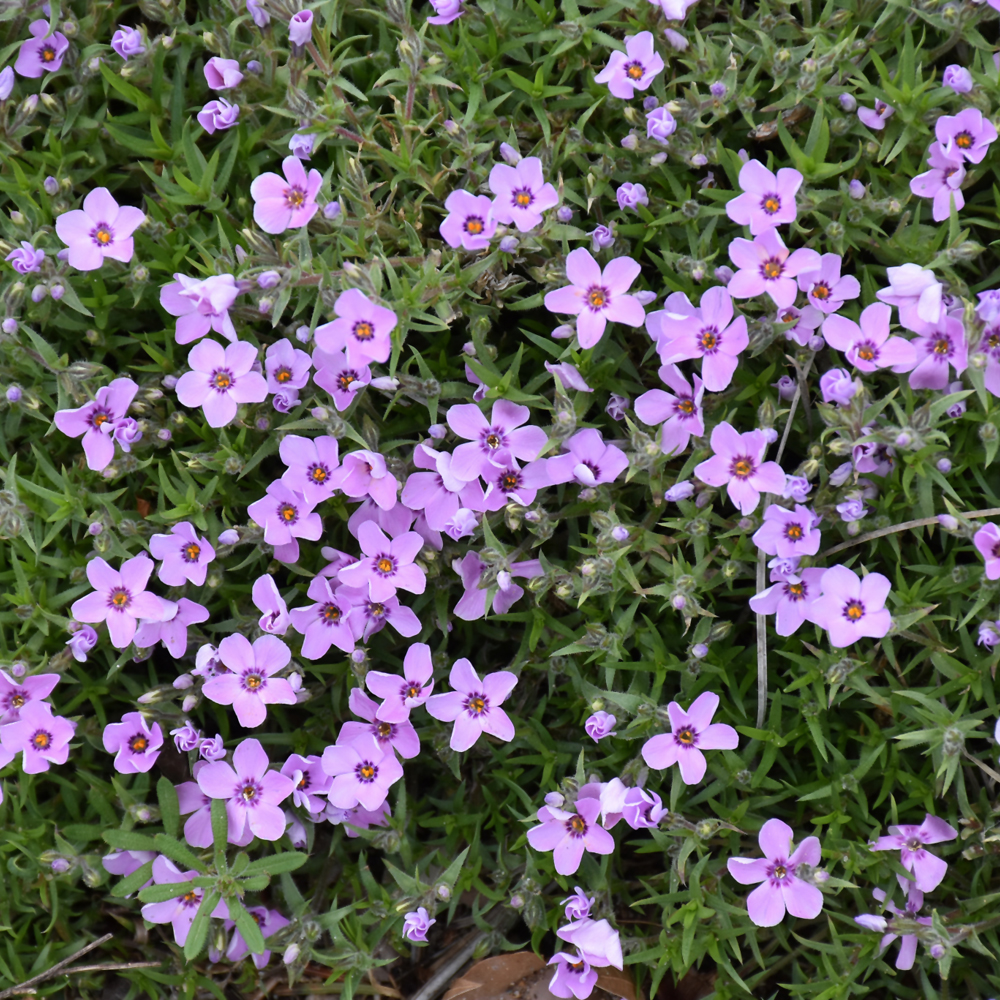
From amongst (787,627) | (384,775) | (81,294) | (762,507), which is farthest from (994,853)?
(81,294)

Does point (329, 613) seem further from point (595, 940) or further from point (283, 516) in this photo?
point (595, 940)

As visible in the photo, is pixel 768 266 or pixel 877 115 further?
pixel 877 115

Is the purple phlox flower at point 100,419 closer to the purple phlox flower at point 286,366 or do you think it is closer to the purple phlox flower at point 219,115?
the purple phlox flower at point 286,366

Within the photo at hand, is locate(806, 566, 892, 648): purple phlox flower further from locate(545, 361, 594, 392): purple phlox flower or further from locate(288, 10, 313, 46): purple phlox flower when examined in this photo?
locate(288, 10, 313, 46): purple phlox flower

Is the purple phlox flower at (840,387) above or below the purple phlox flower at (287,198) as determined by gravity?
below

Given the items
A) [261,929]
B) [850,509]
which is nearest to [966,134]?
[850,509]

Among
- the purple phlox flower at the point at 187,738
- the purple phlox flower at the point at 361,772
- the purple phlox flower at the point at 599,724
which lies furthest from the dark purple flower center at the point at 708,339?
the purple phlox flower at the point at 187,738
